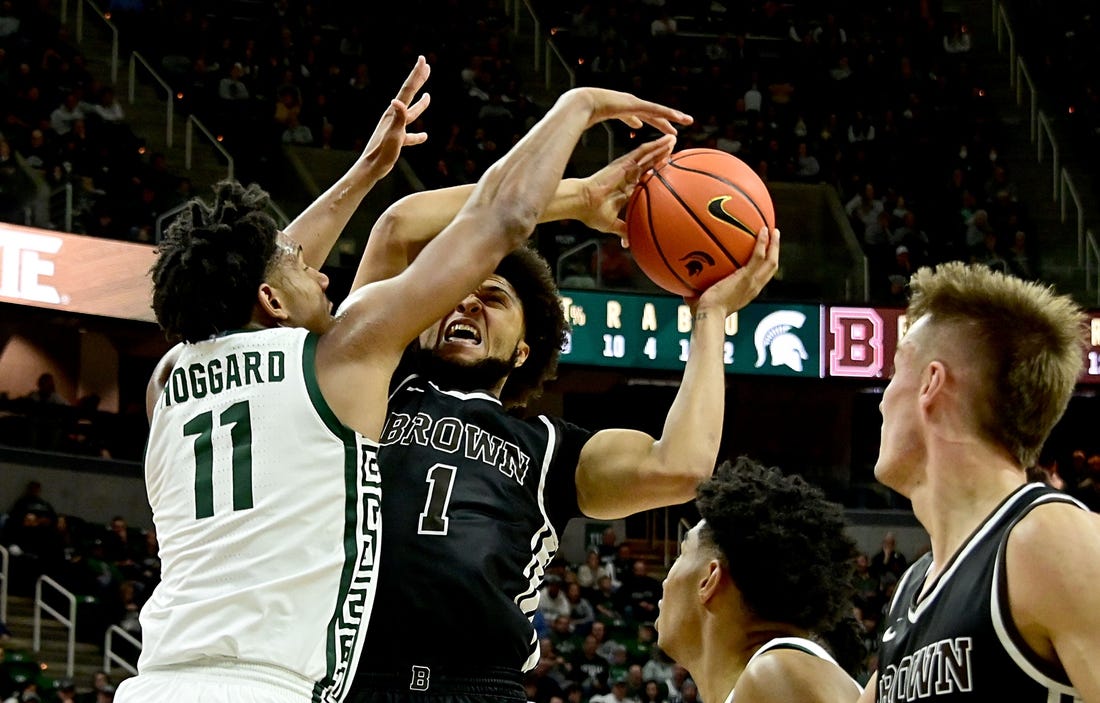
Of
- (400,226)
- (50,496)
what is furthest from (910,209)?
(400,226)

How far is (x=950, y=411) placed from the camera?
2.73 m

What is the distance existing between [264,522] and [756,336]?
46.4 ft

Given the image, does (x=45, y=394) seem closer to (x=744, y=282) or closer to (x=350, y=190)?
(x=350, y=190)

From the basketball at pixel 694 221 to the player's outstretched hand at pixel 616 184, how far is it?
3cm

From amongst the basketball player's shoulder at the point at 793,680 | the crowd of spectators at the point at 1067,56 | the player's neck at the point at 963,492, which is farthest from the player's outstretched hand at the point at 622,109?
the crowd of spectators at the point at 1067,56

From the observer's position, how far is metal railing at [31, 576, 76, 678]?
1326cm

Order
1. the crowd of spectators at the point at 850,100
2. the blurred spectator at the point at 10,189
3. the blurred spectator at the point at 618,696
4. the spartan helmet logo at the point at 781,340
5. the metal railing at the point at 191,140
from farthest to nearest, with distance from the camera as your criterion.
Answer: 1. the crowd of spectators at the point at 850,100
2. the metal railing at the point at 191,140
3. the spartan helmet logo at the point at 781,340
4. the blurred spectator at the point at 10,189
5. the blurred spectator at the point at 618,696

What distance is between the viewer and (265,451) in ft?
10.8

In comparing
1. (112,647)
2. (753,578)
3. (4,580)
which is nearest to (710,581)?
(753,578)

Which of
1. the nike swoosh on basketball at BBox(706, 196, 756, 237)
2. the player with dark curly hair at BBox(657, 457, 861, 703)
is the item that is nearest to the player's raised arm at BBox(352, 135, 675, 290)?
the nike swoosh on basketball at BBox(706, 196, 756, 237)

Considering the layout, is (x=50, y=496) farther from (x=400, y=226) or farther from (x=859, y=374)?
(x=400, y=226)

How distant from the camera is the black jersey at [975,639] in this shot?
241 centimetres

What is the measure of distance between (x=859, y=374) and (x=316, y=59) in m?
7.75

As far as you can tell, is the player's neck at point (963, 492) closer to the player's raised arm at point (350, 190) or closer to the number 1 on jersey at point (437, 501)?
the number 1 on jersey at point (437, 501)
